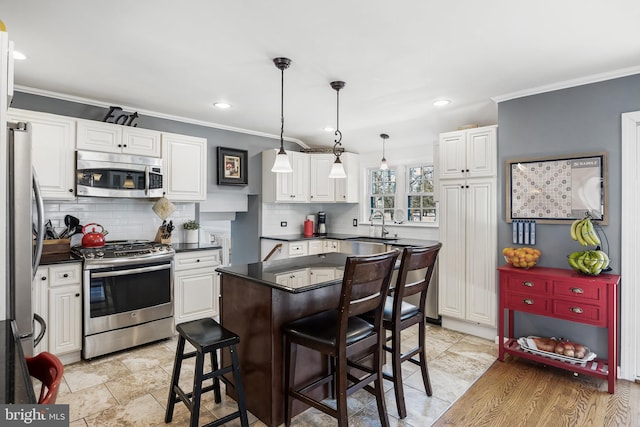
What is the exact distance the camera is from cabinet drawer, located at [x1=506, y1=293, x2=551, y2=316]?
2.84 meters

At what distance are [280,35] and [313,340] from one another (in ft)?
5.95

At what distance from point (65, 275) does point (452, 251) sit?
359cm

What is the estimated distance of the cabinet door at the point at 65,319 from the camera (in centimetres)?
294

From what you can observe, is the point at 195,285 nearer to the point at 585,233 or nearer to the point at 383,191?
the point at 383,191

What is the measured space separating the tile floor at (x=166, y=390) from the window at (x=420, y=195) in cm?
180

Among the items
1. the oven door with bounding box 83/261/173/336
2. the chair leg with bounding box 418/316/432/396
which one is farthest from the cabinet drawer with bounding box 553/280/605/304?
the oven door with bounding box 83/261/173/336

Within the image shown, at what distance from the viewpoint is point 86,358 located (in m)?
3.08

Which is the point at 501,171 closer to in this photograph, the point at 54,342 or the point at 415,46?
the point at 415,46

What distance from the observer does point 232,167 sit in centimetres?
471

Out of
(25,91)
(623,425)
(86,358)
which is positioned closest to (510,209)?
(623,425)

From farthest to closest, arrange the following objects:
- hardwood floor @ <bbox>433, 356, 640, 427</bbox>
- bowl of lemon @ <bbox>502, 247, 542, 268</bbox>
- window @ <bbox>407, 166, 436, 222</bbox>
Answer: window @ <bbox>407, 166, 436, 222</bbox>
bowl of lemon @ <bbox>502, 247, 542, 268</bbox>
hardwood floor @ <bbox>433, 356, 640, 427</bbox>

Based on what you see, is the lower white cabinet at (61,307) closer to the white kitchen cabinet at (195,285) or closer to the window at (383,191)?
the white kitchen cabinet at (195,285)

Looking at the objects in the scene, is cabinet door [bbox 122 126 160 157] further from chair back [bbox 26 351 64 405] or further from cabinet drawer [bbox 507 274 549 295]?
cabinet drawer [bbox 507 274 549 295]

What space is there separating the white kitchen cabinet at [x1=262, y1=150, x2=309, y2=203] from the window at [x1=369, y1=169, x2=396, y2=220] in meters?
1.00
